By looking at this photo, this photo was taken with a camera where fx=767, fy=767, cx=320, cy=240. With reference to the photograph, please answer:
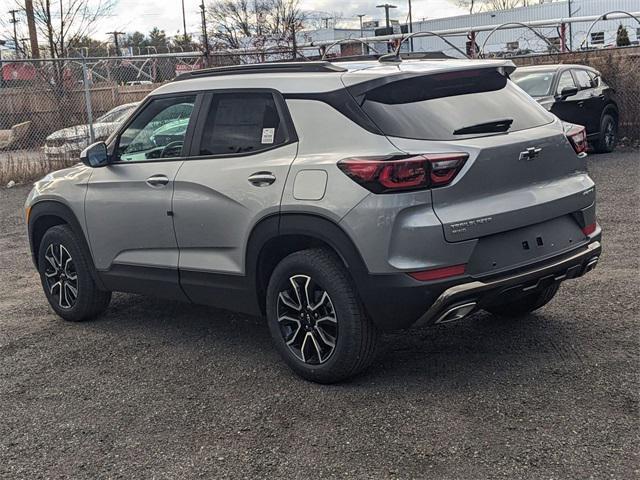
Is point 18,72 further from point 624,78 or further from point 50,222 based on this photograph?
point 624,78

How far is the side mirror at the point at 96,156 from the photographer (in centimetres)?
546

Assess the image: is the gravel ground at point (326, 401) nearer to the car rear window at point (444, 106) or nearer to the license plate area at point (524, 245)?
the license plate area at point (524, 245)

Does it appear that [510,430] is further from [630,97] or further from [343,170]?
[630,97]

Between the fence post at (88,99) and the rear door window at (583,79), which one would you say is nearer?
the rear door window at (583,79)

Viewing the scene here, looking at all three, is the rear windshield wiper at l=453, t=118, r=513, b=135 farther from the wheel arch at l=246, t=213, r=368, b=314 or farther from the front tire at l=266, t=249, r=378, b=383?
the front tire at l=266, t=249, r=378, b=383

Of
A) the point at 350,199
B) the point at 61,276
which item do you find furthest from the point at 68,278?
the point at 350,199

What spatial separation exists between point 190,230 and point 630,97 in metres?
13.2

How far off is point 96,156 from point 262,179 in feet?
5.34

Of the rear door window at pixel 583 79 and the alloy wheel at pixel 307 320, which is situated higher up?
the rear door window at pixel 583 79

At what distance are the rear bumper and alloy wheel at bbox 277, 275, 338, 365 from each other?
32 cm

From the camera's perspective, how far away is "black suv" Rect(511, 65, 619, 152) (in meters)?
14.1

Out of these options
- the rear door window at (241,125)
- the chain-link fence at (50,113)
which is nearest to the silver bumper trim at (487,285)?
the rear door window at (241,125)

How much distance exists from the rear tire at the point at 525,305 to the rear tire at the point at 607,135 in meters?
10.4

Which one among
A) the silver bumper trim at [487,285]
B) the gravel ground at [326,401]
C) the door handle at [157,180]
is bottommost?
the gravel ground at [326,401]
